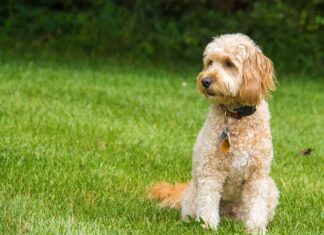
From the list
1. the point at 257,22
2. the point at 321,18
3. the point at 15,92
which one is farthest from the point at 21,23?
the point at 15,92

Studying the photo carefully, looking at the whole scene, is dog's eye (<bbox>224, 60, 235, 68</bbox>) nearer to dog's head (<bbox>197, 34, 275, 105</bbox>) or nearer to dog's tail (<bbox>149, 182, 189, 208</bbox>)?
dog's head (<bbox>197, 34, 275, 105</bbox>)

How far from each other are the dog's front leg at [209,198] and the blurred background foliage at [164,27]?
1127 cm

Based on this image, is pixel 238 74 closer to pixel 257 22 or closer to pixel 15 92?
pixel 15 92

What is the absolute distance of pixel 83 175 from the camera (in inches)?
285

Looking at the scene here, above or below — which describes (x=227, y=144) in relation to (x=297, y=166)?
above

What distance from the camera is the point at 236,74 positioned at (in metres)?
5.95

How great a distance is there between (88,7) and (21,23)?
68.6 inches

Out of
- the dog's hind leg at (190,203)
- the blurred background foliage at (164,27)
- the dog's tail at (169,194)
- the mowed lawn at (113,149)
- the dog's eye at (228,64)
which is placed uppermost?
the dog's eye at (228,64)

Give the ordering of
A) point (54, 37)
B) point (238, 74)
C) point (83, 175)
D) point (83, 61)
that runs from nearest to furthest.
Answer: point (238, 74)
point (83, 175)
point (83, 61)
point (54, 37)

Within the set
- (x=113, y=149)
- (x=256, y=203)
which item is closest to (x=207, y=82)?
(x=256, y=203)

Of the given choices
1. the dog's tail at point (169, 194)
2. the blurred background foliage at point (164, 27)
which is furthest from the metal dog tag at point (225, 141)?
the blurred background foliage at point (164, 27)

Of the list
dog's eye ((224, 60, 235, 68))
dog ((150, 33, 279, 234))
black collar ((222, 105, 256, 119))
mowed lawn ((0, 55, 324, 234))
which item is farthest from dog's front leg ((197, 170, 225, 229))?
dog's eye ((224, 60, 235, 68))

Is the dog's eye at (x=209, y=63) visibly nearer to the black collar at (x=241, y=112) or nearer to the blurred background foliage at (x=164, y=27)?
the black collar at (x=241, y=112)

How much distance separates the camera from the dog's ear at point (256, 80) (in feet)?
19.3
